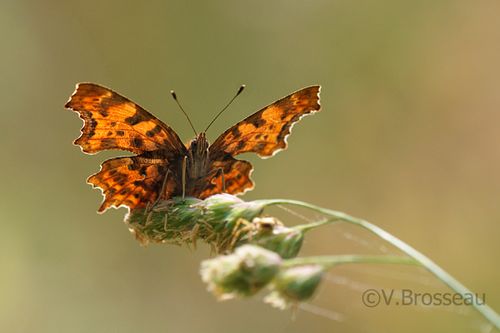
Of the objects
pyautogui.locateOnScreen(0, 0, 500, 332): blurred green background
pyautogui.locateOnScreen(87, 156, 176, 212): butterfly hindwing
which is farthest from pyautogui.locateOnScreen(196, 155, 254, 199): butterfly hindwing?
pyautogui.locateOnScreen(0, 0, 500, 332): blurred green background

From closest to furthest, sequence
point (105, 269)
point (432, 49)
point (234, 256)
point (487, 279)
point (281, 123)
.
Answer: point (234, 256)
point (281, 123)
point (487, 279)
point (105, 269)
point (432, 49)

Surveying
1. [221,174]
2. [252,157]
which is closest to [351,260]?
[221,174]

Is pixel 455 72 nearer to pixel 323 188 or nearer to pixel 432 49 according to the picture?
pixel 432 49

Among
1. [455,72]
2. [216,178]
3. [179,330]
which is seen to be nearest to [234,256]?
[216,178]

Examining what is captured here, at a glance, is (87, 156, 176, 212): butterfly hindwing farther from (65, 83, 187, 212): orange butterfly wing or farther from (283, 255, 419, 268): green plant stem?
(283, 255, 419, 268): green plant stem

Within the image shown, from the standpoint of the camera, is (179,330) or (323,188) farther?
(323,188)

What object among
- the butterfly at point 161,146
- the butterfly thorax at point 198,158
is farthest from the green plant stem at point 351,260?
the butterfly thorax at point 198,158

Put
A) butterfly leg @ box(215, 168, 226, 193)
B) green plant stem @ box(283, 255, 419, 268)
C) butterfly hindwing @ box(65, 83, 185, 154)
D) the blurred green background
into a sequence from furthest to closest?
the blurred green background
butterfly leg @ box(215, 168, 226, 193)
butterfly hindwing @ box(65, 83, 185, 154)
green plant stem @ box(283, 255, 419, 268)
